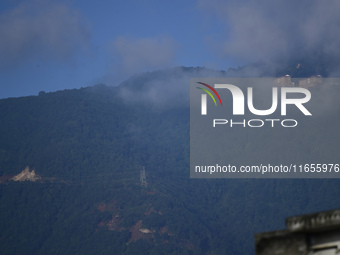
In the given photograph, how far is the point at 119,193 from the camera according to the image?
132m

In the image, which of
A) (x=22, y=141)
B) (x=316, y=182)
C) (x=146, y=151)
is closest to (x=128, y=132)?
(x=146, y=151)

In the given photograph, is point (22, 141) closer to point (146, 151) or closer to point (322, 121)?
point (146, 151)

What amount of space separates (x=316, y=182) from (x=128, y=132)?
57.3 metres

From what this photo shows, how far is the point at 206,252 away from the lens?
117688mm

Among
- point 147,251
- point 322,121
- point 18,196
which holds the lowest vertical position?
point 147,251

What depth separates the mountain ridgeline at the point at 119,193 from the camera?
12025 cm

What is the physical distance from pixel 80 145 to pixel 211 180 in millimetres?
30064

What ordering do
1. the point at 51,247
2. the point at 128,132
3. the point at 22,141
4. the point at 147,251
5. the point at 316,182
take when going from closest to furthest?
the point at 147,251
the point at 51,247
the point at 316,182
the point at 22,141
the point at 128,132

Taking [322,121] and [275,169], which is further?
[275,169]

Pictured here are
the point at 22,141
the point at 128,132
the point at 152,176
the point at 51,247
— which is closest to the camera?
the point at 51,247

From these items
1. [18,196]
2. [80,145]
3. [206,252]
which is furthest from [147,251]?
[80,145]

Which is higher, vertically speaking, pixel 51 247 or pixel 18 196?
pixel 18 196

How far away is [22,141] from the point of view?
511 feet

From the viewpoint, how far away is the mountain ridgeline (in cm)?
12025
